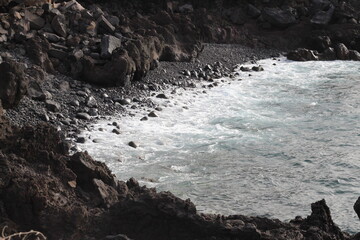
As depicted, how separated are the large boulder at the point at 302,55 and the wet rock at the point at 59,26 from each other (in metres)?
8.37

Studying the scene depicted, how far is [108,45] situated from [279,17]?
971 centimetres

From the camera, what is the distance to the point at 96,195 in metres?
7.42

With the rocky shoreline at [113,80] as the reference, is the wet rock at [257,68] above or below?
below

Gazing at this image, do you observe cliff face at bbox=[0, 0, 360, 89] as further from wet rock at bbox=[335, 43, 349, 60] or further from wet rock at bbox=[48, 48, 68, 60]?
wet rock at bbox=[335, 43, 349, 60]

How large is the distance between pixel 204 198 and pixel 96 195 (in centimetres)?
326

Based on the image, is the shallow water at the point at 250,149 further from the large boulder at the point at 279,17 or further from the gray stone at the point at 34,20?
the large boulder at the point at 279,17

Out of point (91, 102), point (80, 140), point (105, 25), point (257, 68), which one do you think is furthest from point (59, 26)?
point (257, 68)

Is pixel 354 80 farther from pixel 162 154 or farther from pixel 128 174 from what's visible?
pixel 128 174

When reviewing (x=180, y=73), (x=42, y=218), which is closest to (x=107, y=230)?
(x=42, y=218)

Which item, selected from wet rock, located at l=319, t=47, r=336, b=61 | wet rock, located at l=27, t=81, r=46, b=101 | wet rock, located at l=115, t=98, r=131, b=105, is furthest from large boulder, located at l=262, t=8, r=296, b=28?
wet rock, located at l=27, t=81, r=46, b=101

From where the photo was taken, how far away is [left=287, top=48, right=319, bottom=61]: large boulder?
21.9 meters

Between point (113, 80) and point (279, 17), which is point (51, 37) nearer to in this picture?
point (113, 80)

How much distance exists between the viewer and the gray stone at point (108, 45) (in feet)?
52.4

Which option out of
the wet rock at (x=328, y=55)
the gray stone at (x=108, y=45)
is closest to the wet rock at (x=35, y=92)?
the gray stone at (x=108, y=45)
